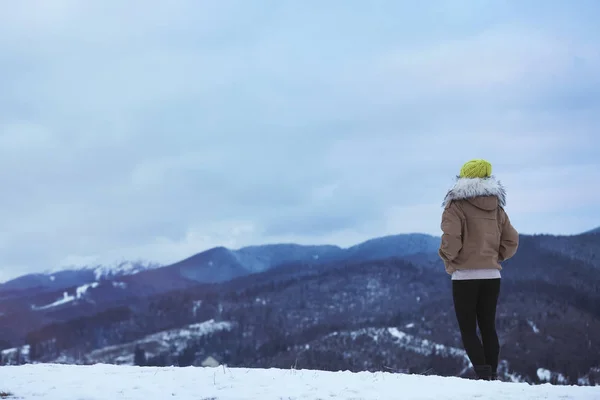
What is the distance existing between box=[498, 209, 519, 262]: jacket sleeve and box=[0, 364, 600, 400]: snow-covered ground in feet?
6.24

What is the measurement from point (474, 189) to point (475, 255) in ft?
2.98

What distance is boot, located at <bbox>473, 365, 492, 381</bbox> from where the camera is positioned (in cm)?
795

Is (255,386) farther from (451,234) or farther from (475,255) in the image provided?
(475,255)

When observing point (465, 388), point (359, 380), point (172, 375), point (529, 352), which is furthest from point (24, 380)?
point (529, 352)

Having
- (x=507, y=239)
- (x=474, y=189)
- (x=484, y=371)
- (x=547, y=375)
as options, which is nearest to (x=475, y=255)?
(x=507, y=239)

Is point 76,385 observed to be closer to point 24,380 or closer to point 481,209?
point 24,380

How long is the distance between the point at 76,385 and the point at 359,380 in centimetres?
352

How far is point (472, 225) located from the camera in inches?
319

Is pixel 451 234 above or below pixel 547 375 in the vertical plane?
above

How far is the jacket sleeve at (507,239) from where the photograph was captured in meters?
8.41

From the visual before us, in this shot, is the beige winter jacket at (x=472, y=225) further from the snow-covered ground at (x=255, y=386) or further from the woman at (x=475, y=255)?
the snow-covered ground at (x=255, y=386)

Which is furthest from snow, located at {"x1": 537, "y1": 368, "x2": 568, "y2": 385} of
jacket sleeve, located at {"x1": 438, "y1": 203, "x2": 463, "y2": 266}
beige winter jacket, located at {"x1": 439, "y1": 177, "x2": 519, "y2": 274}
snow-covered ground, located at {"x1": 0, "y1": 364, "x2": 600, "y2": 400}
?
snow-covered ground, located at {"x1": 0, "y1": 364, "x2": 600, "y2": 400}

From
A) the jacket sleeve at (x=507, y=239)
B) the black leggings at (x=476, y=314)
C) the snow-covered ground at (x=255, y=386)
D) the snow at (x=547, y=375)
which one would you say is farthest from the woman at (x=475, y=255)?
the snow at (x=547, y=375)

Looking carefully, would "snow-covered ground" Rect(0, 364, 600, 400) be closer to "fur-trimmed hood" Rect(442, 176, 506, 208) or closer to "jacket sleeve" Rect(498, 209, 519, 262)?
"jacket sleeve" Rect(498, 209, 519, 262)
